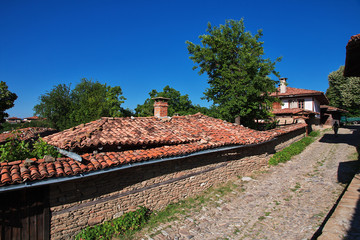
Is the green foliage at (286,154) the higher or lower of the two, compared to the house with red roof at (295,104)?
lower

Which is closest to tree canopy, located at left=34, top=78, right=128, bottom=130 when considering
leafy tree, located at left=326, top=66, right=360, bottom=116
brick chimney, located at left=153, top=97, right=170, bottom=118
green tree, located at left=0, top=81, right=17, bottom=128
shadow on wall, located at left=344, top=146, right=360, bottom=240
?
green tree, located at left=0, top=81, right=17, bottom=128

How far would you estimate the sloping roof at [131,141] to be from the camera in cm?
491

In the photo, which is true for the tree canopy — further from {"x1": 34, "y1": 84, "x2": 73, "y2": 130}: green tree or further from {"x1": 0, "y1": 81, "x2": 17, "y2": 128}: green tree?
{"x1": 0, "y1": 81, "x2": 17, "y2": 128}: green tree

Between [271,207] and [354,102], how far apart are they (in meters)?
34.8

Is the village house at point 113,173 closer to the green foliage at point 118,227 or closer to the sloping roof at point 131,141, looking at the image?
the sloping roof at point 131,141

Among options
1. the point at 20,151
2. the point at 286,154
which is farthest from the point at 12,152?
the point at 286,154

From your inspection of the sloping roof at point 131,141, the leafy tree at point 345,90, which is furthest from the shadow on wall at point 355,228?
the leafy tree at point 345,90

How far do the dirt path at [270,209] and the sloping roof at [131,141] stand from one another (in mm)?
2106

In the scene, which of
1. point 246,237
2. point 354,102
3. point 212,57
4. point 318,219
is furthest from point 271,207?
point 354,102

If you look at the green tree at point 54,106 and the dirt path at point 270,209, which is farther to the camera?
the green tree at point 54,106

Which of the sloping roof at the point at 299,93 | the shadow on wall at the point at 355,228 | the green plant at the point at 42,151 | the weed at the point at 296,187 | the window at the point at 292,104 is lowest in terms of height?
the weed at the point at 296,187

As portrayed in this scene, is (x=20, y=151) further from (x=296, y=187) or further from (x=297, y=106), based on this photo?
(x=297, y=106)

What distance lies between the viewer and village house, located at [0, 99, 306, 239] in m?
4.80

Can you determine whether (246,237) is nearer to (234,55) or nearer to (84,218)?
(84,218)
